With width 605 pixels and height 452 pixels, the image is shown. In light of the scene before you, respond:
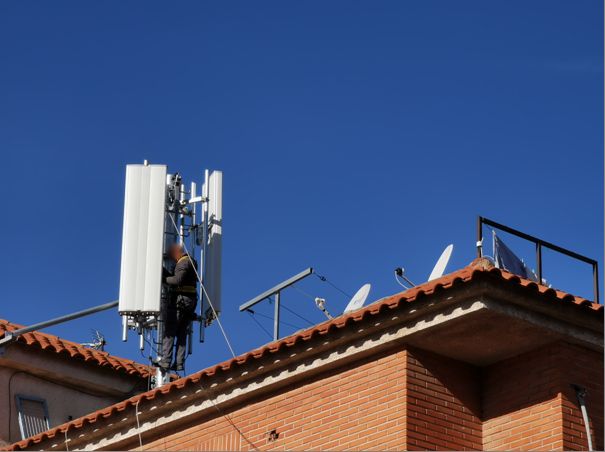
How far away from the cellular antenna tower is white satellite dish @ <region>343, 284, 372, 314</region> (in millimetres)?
3231

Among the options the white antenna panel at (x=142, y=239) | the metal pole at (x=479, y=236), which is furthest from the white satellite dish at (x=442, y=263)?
the white antenna panel at (x=142, y=239)

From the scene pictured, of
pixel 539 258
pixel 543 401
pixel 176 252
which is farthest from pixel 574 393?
pixel 176 252

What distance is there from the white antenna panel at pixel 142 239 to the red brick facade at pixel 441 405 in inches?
176

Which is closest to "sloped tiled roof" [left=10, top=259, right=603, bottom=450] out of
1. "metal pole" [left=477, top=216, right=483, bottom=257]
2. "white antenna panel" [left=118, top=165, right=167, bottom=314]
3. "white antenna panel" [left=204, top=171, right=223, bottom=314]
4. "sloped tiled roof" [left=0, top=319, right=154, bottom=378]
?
"metal pole" [left=477, top=216, right=483, bottom=257]

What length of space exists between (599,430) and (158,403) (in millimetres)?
5299

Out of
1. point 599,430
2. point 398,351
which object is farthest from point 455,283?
point 599,430

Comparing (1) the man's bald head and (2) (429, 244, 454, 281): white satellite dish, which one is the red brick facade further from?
(1) the man's bald head

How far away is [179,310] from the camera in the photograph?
22844 mm

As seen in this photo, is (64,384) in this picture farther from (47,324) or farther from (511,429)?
(511,429)

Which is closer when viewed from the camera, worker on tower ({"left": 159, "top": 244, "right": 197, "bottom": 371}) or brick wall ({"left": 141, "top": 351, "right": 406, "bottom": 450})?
brick wall ({"left": 141, "top": 351, "right": 406, "bottom": 450})

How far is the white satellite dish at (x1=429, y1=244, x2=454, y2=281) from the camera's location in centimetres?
1836

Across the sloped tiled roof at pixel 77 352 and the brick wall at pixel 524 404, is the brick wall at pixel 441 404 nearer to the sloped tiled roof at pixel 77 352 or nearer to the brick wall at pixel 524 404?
the brick wall at pixel 524 404

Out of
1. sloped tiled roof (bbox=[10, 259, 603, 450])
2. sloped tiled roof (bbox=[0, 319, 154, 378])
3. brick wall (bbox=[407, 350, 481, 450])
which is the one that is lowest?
brick wall (bbox=[407, 350, 481, 450])

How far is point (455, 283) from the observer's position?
53.7ft
